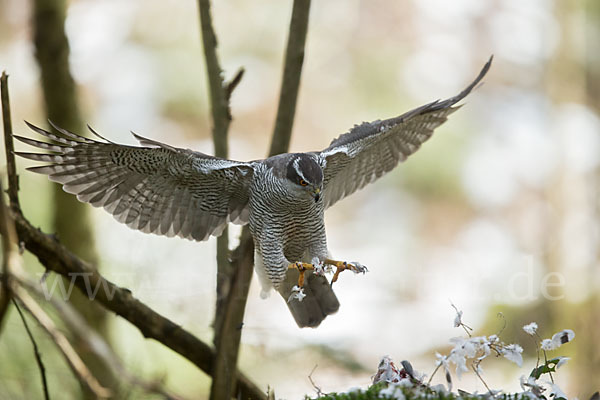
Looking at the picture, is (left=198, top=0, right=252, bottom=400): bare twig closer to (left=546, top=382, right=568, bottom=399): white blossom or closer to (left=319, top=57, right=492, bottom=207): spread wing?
(left=319, top=57, right=492, bottom=207): spread wing

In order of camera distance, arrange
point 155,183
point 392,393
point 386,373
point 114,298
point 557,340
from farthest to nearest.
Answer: point 155,183 < point 114,298 < point 386,373 < point 557,340 < point 392,393

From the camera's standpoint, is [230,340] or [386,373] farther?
[230,340]

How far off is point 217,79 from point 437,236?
9181 millimetres

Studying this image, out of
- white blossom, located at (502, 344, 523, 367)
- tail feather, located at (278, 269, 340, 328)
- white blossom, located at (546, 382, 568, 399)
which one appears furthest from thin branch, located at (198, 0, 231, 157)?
white blossom, located at (546, 382, 568, 399)

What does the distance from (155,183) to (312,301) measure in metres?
1.22

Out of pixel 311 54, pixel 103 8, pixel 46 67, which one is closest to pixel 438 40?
pixel 311 54

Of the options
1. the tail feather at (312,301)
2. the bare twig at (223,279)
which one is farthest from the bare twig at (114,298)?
the tail feather at (312,301)

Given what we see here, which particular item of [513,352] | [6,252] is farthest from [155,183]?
→ [513,352]

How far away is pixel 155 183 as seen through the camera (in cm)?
376

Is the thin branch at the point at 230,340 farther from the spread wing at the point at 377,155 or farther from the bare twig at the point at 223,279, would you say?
the spread wing at the point at 377,155

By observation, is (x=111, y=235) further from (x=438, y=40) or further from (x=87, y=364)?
(x=438, y=40)

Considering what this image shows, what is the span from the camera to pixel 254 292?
9.37m

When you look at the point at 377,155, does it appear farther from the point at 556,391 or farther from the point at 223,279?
the point at 556,391

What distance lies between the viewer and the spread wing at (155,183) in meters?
3.48
